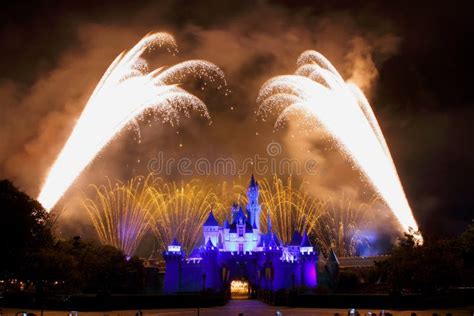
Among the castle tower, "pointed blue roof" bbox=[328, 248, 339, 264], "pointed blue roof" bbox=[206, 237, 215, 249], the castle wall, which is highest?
the castle tower

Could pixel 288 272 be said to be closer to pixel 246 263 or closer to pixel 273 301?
pixel 246 263

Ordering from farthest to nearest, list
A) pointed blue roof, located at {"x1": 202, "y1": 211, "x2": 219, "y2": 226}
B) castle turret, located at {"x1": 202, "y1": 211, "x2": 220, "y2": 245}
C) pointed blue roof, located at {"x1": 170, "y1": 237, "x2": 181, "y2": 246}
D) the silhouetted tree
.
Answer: pointed blue roof, located at {"x1": 202, "y1": 211, "x2": 219, "y2": 226} < castle turret, located at {"x1": 202, "y1": 211, "x2": 220, "y2": 245} < pointed blue roof, located at {"x1": 170, "y1": 237, "x2": 181, "y2": 246} < the silhouetted tree

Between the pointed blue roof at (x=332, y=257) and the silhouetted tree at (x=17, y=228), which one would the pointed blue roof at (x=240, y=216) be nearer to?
the pointed blue roof at (x=332, y=257)

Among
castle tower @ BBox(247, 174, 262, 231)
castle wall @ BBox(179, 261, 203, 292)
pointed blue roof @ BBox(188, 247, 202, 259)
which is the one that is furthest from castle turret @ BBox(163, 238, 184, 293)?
castle tower @ BBox(247, 174, 262, 231)

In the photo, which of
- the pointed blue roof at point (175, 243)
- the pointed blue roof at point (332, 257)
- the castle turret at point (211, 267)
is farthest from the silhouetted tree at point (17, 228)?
the pointed blue roof at point (332, 257)

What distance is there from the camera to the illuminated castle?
9669cm

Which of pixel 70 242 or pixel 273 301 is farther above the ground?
pixel 70 242

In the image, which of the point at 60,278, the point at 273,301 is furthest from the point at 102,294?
the point at 273,301

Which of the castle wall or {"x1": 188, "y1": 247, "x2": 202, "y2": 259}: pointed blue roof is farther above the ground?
{"x1": 188, "y1": 247, "x2": 202, "y2": 259}: pointed blue roof

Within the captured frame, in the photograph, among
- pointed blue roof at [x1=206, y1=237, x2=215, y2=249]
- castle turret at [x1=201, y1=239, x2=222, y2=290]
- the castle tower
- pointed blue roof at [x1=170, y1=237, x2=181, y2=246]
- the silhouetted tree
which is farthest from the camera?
the castle tower

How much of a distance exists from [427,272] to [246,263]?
5043 cm

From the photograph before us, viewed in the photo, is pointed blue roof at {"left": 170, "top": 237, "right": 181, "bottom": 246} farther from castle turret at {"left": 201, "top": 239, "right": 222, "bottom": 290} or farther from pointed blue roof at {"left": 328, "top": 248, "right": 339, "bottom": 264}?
pointed blue roof at {"left": 328, "top": 248, "right": 339, "bottom": 264}

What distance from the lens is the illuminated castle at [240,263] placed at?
96688 mm

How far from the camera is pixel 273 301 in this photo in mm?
64750
